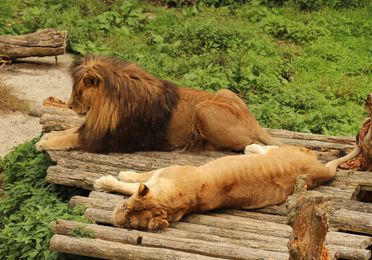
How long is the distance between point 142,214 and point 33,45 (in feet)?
22.5

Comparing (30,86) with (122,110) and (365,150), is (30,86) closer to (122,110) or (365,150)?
(122,110)

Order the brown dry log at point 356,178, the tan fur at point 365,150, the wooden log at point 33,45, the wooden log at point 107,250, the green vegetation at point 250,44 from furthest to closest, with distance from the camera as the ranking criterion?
the wooden log at point 33,45
the green vegetation at point 250,44
the tan fur at point 365,150
the brown dry log at point 356,178
the wooden log at point 107,250

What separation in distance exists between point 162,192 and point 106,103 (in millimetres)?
1970

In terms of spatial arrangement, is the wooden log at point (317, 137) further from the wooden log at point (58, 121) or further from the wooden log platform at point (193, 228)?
the wooden log at point (58, 121)

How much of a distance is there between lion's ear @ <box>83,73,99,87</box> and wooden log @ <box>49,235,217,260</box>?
223 centimetres

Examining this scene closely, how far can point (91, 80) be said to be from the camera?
30.7 ft

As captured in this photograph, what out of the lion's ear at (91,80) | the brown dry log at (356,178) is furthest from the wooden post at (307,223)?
the lion's ear at (91,80)

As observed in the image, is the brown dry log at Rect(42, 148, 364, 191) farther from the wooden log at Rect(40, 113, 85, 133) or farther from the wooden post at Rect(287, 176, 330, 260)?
the wooden post at Rect(287, 176, 330, 260)

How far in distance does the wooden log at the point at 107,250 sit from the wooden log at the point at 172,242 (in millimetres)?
96

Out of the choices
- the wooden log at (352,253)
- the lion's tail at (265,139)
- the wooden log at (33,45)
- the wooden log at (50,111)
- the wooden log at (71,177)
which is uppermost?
the wooden log at (352,253)

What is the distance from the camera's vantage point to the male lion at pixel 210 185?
7527mm

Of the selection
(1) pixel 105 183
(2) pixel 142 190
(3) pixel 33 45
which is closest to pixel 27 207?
(1) pixel 105 183

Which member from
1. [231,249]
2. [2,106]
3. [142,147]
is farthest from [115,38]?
[231,249]

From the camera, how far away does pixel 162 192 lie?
7.58 meters
